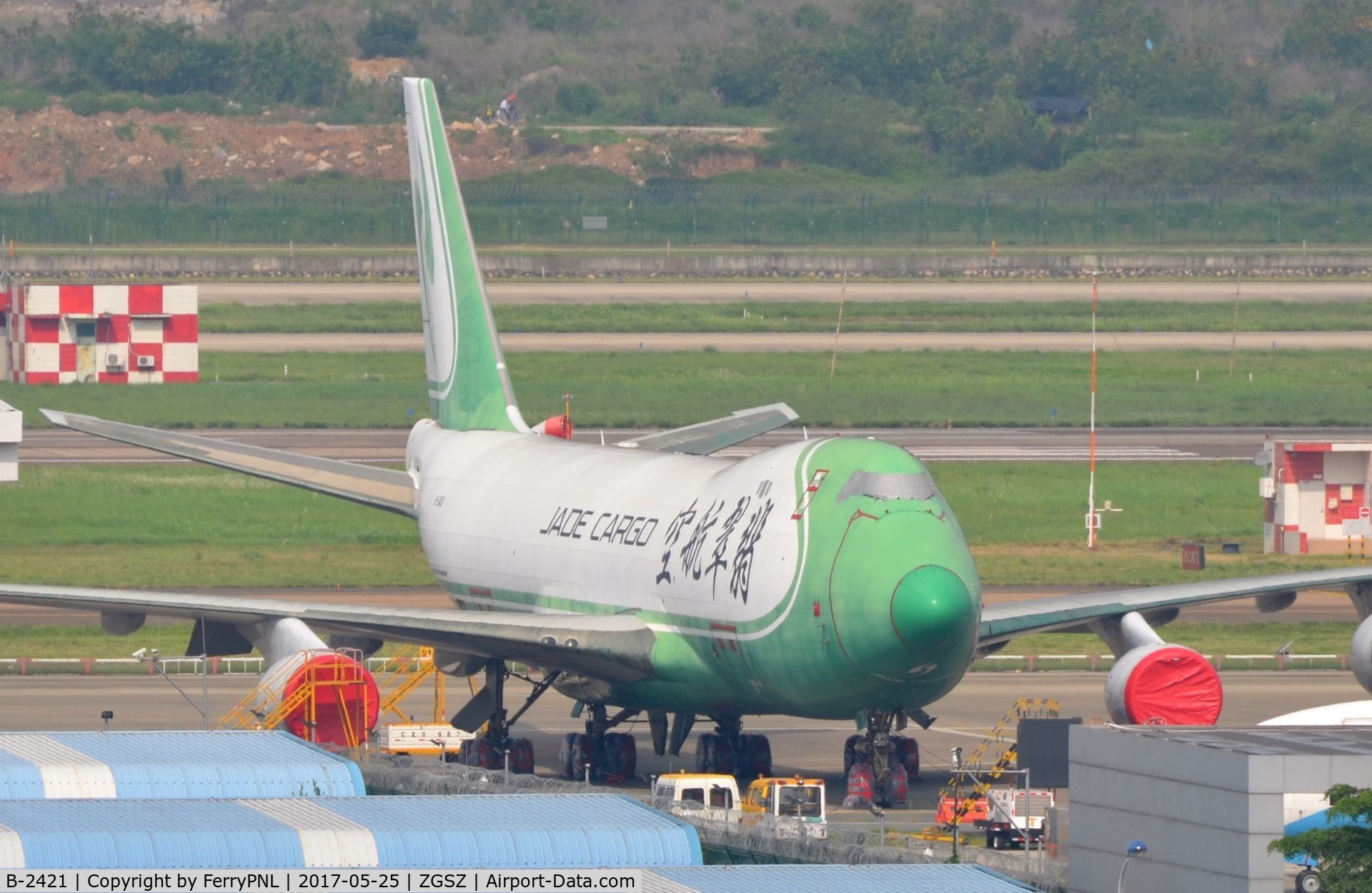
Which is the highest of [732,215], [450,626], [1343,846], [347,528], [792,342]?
[732,215]

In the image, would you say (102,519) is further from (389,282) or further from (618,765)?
(389,282)

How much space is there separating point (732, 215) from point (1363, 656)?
450 feet

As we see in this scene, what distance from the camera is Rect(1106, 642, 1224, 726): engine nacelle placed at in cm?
3916

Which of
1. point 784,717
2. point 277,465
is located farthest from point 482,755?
point 784,717

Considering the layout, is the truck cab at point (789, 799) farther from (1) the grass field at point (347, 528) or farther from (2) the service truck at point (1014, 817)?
(1) the grass field at point (347, 528)

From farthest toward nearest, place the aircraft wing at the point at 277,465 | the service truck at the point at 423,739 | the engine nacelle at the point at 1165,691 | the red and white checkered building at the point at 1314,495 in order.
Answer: the red and white checkered building at the point at 1314,495 → the aircraft wing at the point at 277,465 → the service truck at the point at 423,739 → the engine nacelle at the point at 1165,691

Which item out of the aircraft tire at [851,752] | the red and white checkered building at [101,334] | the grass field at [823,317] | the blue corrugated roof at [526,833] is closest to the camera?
the blue corrugated roof at [526,833]

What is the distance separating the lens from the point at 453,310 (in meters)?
54.3

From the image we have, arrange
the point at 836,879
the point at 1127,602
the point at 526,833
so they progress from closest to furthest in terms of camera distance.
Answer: the point at 836,879
the point at 526,833
the point at 1127,602

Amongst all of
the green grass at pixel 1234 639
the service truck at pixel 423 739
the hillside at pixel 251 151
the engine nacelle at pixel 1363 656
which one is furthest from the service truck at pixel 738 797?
the hillside at pixel 251 151

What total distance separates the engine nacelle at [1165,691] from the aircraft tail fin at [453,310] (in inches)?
704

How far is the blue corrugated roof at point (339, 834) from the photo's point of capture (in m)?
24.8

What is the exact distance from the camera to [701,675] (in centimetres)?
3912

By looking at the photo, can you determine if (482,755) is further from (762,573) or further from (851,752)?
(762,573)
